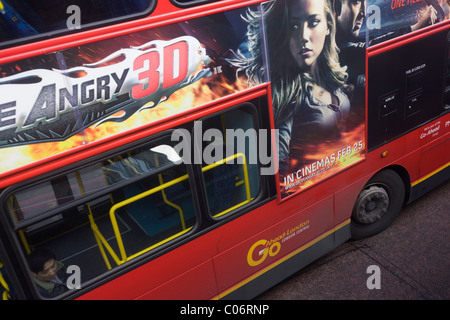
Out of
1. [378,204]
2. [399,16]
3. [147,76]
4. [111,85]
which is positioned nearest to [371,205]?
[378,204]

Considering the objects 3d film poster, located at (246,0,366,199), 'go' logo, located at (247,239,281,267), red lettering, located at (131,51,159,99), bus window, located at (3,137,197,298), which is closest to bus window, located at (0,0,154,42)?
red lettering, located at (131,51,159,99)

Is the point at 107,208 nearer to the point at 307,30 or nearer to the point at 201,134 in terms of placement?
the point at 201,134

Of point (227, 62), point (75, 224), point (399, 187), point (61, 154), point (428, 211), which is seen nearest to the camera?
point (61, 154)

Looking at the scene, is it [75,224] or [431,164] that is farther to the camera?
[431,164]

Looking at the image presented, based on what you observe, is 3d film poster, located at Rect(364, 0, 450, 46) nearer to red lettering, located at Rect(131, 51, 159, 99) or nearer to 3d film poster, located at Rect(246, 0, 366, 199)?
3d film poster, located at Rect(246, 0, 366, 199)

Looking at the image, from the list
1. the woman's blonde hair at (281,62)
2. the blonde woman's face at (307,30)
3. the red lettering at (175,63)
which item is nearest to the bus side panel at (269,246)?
the woman's blonde hair at (281,62)

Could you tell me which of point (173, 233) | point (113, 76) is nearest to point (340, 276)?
point (173, 233)

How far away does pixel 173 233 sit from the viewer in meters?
3.51

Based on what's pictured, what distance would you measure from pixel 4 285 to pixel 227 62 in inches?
92.3

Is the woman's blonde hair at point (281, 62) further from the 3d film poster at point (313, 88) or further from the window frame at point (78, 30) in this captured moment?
the window frame at point (78, 30)

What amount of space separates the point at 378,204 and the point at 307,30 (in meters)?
2.49

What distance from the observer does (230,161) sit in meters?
3.66

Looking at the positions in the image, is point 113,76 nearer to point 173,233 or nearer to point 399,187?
point 173,233

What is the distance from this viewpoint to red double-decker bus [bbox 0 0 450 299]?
261 cm
